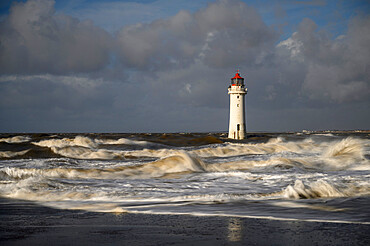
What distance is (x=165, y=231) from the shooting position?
4223 mm

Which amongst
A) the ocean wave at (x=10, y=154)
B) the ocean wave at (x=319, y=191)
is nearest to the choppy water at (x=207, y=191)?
the ocean wave at (x=319, y=191)

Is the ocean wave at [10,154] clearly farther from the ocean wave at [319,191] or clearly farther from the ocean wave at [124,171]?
Answer: the ocean wave at [319,191]

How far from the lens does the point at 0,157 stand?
19469 millimetres

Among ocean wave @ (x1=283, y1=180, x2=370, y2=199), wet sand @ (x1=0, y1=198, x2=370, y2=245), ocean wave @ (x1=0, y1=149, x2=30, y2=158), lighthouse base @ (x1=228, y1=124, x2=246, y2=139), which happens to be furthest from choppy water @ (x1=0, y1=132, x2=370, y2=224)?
lighthouse base @ (x1=228, y1=124, x2=246, y2=139)

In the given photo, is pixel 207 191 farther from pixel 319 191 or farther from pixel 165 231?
pixel 165 231

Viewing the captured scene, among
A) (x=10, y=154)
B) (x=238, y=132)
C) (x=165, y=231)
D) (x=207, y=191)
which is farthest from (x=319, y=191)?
(x=238, y=132)

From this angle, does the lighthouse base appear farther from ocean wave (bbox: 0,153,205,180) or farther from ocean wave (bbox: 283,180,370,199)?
ocean wave (bbox: 283,180,370,199)

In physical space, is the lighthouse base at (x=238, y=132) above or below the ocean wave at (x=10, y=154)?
above

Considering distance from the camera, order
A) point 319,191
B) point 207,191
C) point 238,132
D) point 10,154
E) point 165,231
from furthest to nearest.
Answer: point 238,132, point 10,154, point 207,191, point 319,191, point 165,231

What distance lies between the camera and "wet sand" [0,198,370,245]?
376 cm

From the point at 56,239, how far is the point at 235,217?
2.22 meters

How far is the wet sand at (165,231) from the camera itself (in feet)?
12.3

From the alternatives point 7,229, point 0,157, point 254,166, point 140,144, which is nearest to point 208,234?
point 7,229

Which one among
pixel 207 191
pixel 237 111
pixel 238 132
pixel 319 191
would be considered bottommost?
pixel 207 191
